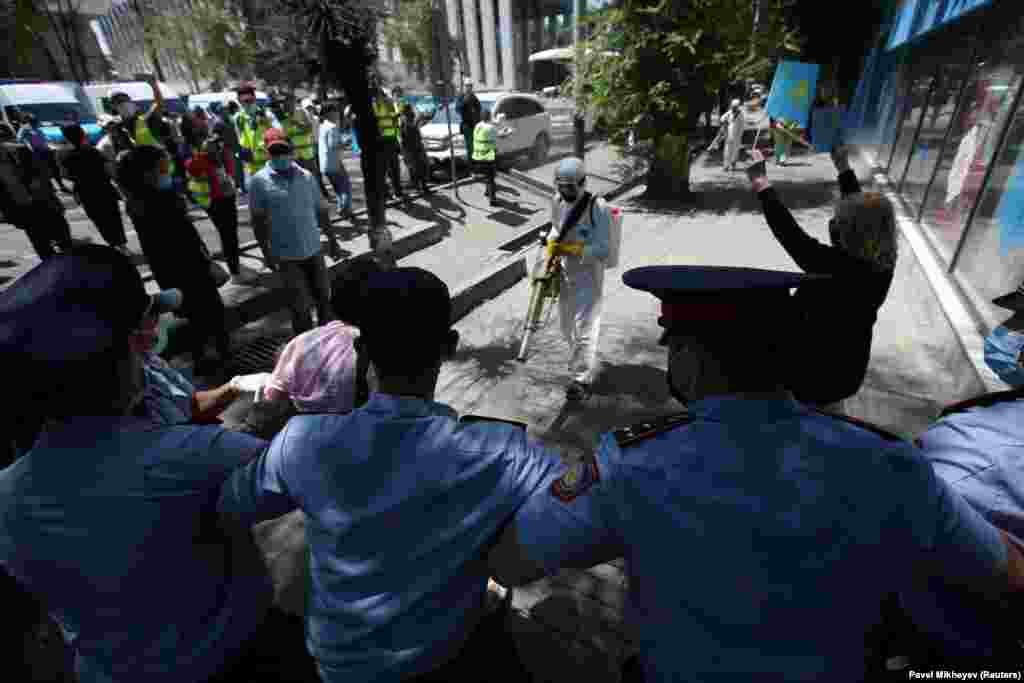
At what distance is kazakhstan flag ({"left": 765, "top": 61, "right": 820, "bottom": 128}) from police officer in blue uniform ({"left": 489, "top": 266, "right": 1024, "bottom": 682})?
991 centimetres

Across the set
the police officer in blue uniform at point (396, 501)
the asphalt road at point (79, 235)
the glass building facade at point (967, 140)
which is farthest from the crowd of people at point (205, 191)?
the glass building facade at point (967, 140)

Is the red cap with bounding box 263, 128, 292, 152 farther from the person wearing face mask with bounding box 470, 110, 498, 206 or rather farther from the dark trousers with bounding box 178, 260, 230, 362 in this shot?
the person wearing face mask with bounding box 470, 110, 498, 206

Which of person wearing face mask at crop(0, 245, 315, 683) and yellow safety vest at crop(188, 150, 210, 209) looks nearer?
person wearing face mask at crop(0, 245, 315, 683)

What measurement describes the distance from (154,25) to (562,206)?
42211 mm

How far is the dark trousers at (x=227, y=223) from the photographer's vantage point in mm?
6262

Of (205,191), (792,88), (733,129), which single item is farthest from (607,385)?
(733,129)

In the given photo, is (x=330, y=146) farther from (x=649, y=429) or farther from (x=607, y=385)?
(x=649, y=429)

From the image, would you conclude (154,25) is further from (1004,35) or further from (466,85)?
(1004,35)

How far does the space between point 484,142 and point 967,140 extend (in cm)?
733

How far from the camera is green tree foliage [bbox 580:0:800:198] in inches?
351

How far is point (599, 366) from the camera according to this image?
4777mm

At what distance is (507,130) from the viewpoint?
13352mm

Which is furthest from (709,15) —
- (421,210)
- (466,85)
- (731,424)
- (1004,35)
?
Result: (731,424)

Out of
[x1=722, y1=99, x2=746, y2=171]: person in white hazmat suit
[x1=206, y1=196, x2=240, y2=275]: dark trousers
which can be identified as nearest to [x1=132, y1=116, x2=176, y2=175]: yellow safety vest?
[x1=206, y1=196, x2=240, y2=275]: dark trousers
